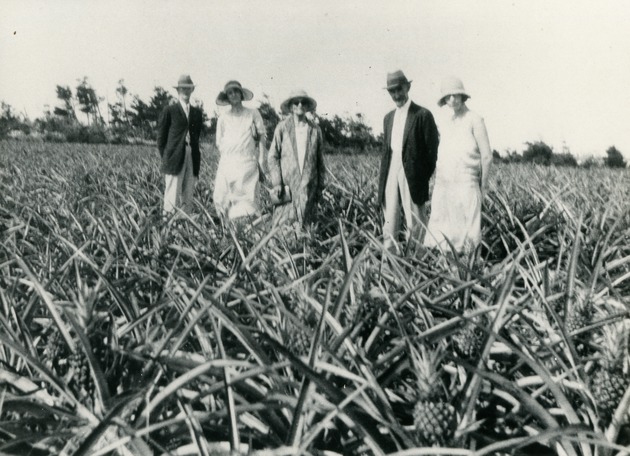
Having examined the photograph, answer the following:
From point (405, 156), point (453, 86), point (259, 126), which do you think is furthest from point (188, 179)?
point (453, 86)

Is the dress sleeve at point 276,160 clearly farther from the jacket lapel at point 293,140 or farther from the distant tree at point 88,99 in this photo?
the distant tree at point 88,99

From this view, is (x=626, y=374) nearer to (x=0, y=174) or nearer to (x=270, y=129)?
(x=0, y=174)

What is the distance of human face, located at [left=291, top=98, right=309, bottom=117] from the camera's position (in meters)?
4.33

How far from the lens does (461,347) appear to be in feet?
4.72

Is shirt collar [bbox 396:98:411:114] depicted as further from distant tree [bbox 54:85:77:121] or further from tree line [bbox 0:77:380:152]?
distant tree [bbox 54:85:77:121]

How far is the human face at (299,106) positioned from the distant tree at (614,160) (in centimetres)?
993

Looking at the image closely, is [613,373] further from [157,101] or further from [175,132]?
[157,101]

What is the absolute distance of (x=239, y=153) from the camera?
5004 mm

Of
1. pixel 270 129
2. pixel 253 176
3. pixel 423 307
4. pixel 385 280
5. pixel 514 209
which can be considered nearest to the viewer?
pixel 423 307

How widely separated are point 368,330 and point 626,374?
67cm

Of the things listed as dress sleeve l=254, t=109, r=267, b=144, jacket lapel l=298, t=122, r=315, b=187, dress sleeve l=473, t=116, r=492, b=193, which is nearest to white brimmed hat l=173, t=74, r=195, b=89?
dress sleeve l=254, t=109, r=267, b=144

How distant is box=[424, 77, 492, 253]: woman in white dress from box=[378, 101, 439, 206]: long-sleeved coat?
0.49 feet

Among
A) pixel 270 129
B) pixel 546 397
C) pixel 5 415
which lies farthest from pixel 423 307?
pixel 270 129

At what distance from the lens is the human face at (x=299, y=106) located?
4328 mm
